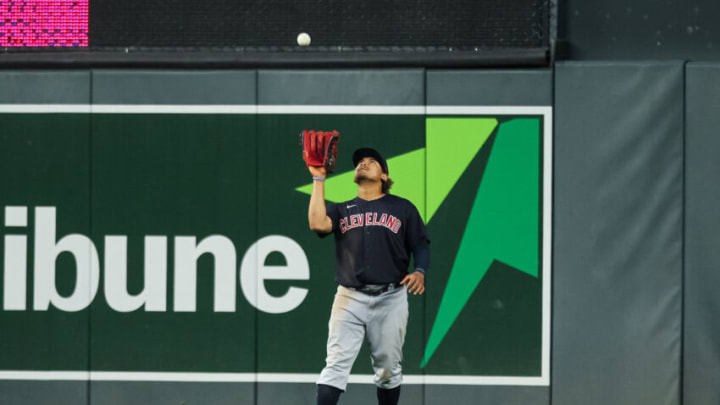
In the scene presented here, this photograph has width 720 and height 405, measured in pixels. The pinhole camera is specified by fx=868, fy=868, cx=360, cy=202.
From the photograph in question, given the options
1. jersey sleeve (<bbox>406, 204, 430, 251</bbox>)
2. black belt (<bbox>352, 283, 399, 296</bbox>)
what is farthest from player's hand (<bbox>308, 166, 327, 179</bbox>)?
black belt (<bbox>352, 283, 399, 296</bbox>)

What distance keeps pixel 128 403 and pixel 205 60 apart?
265 cm

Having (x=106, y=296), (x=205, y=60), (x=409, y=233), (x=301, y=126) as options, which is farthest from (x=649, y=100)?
(x=106, y=296)

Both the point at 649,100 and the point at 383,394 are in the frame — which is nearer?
the point at 383,394

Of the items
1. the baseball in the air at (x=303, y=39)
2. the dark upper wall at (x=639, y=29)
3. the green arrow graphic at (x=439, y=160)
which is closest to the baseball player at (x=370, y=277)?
the green arrow graphic at (x=439, y=160)

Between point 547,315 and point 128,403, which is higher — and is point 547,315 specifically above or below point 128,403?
above

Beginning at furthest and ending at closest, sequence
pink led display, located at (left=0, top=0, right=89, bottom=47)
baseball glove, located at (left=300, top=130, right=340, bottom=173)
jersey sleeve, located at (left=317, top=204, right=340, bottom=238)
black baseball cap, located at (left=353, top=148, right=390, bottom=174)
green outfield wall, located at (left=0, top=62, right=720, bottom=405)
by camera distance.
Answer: pink led display, located at (left=0, top=0, right=89, bottom=47) < green outfield wall, located at (left=0, top=62, right=720, bottom=405) < black baseball cap, located at (left=353, top=148, right=390, bottom=174) < jersey sleeve, located at (left=317, top=204, right=340, bottom=238) < baseball glove, located at (left=300, top=130, right=340, bottom=173)

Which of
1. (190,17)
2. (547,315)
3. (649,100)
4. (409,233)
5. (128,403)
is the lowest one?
(128,403)

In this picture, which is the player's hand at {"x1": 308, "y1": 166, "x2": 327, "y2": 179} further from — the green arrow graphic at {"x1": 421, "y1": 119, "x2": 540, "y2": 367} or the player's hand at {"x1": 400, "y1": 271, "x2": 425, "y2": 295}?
the green arrow graphic at {"x1": 421, "y1": 119, "x2": 540, "y2": 367}

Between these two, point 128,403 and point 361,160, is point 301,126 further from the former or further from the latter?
point 128,403

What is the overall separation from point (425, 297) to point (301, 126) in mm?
1585

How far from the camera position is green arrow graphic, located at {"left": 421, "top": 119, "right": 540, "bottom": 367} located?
21.2ft

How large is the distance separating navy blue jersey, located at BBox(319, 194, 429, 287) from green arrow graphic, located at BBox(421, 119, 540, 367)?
908mm

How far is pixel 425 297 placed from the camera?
6488 millimetres

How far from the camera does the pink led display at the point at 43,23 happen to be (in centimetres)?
660
